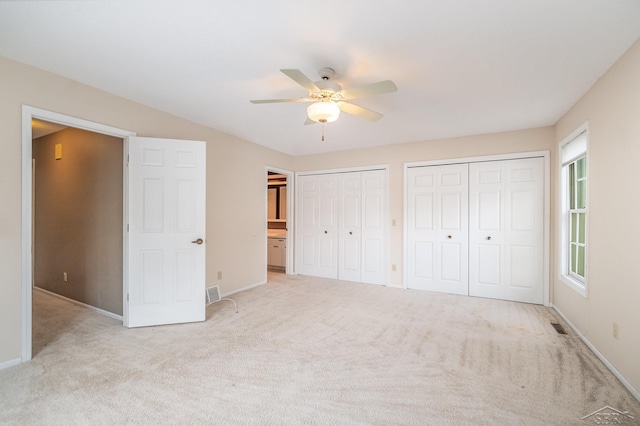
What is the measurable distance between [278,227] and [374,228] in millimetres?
2755

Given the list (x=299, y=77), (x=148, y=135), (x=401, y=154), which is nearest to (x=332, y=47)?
(x=299, y=77)

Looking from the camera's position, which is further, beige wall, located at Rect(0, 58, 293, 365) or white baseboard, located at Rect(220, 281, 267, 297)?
white baseboard, located at Rect(220, 281, 267, 297)

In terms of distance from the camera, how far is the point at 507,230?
4129 mm

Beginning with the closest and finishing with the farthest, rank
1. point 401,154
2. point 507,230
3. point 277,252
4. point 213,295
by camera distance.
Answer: point 213,295 < point 507,230 < point 401,154 < point 277,252

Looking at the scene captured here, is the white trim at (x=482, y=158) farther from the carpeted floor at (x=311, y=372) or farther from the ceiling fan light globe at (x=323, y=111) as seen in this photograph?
the ceiling fan light globe at (x=323, y=111)

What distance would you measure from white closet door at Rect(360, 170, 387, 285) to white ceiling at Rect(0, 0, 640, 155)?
6.40 ft

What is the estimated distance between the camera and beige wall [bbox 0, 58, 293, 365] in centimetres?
229

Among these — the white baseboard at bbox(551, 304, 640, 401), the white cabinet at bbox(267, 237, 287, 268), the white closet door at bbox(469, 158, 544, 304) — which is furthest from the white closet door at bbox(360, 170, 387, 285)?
the white baseboard at bbox(551, 304, 640, 401)

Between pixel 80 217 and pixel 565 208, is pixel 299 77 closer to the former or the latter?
pixel 80 217

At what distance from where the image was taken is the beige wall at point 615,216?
2004 mm

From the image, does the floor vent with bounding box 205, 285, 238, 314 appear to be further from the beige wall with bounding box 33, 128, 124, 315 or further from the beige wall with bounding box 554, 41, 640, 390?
the beige wall with bounding box 554, 41, 640, 390

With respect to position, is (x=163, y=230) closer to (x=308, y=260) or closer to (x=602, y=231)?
(x=308, y=260)

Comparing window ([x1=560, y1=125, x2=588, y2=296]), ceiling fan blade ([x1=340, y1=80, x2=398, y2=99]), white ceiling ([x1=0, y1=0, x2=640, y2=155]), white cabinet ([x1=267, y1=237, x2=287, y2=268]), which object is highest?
white ceiling ([x1=0, y1=0, x2=640, y2=155])

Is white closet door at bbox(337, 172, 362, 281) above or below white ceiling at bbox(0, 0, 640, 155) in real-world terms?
below
